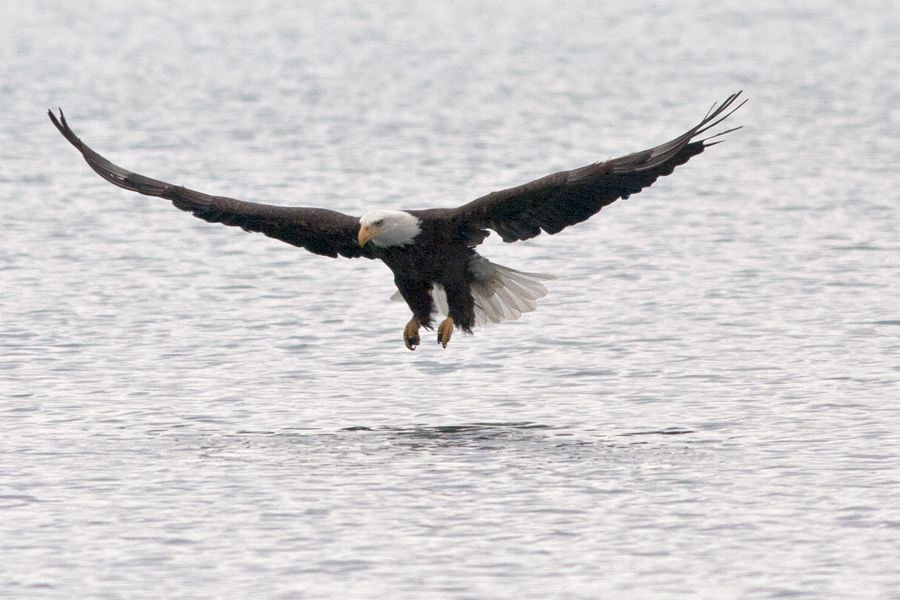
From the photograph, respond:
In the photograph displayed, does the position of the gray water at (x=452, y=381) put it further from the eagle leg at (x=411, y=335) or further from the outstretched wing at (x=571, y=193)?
the outstretched wing at (x=571, y=193)

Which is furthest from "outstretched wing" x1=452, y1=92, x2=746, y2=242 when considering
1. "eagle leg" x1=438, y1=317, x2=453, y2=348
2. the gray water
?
the gray water

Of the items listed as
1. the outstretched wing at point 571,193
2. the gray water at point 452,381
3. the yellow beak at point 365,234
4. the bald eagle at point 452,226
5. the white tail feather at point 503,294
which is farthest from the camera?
the white tail feather at point 503,294

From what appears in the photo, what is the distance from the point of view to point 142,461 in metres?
10.7

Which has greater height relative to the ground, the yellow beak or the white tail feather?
the yellow beak

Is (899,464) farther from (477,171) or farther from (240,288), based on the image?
(477,171)

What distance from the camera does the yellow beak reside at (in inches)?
457

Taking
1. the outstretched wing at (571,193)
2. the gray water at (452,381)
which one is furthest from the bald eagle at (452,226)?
the gray water at (452,381)

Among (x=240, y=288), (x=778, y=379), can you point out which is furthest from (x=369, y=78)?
(x=778, y=379)

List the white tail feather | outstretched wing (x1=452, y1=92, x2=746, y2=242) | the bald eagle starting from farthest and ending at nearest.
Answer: the white tail feather → the bald eagle → outstretched wing (x1=452, y1=92, x2=746, y2=242)

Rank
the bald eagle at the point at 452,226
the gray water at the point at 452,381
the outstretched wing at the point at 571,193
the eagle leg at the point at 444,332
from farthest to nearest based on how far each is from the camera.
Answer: the eagle leg at the point at 444,332
the bald eagle at the point at 452,226
the outstretched wing at the point at 571,193
the gray water at the point at 452,381

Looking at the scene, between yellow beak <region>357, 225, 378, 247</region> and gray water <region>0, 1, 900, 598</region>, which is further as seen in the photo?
yellow beak <region>357, 225, 378, 247</region>

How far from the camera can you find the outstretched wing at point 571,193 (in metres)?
11.1

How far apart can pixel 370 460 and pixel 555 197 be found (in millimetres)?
1967

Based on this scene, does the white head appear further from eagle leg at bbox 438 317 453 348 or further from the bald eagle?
eagle leg at bbox 438 317 453 348
